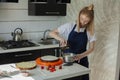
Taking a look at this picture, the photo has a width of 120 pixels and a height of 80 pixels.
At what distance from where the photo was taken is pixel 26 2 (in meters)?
3.42

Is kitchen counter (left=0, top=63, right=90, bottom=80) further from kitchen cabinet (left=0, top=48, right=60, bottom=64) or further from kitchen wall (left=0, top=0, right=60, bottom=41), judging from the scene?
kitchen wall (left=0, top=0, right=60, bottom=41)

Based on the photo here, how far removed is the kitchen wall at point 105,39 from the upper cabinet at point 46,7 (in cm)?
41

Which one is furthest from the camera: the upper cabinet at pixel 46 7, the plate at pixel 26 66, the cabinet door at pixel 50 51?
the upper cabinet at pixel 46 7

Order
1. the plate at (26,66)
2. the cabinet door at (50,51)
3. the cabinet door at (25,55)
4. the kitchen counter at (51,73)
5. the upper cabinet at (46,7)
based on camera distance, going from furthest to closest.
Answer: the upper cabinet at (46,7) → the cabinet door at (50,51) → the cabinet door at (25,55) → the plate at (26,66) → the kitchen counter at (51,73)

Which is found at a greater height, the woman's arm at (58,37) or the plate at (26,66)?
the woman's arm at (58,37)

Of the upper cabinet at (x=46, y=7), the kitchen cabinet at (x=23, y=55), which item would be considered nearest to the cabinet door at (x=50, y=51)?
the kitchen cabinet at (x=23, y=55)

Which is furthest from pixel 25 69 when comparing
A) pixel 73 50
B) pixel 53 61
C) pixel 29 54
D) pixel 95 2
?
pixel 95 2

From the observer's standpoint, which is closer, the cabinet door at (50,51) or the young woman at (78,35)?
the young woman at (78,35)

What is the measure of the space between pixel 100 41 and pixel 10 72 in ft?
5.36

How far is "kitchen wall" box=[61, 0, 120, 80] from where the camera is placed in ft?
9.14

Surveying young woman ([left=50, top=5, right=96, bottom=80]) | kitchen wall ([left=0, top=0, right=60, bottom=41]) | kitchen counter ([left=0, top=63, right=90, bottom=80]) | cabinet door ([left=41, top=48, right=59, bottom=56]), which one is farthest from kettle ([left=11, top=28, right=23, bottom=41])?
kitchen counter ([left=0, top=63, right=90, bottom=80])

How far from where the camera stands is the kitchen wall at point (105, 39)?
2785 mm

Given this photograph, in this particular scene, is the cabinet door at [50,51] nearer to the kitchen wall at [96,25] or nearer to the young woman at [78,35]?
the kitchen wall at [96,25]

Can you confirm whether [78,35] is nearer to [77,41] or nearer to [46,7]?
[77,41]
